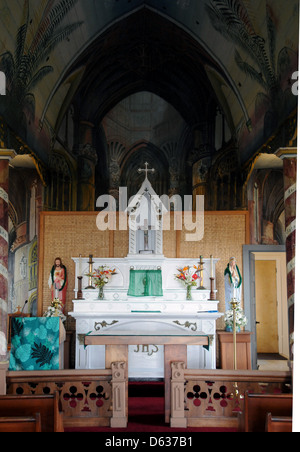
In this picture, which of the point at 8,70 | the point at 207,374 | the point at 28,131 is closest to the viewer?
the point at 207,374

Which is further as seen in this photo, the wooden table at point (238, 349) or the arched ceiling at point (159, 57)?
the wooden table at point (238, 349)

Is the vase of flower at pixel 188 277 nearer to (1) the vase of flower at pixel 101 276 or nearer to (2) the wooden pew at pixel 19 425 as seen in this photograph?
(1) the vase of flower at pixel 101 276

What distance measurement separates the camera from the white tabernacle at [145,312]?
8555mm

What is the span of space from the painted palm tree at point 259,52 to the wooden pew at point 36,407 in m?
5.73

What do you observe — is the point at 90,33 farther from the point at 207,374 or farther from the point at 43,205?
the point at 207,374

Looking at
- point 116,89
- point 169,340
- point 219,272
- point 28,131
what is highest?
point 116,89

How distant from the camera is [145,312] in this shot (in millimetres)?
8891

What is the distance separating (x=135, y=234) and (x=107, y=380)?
4.25 meters

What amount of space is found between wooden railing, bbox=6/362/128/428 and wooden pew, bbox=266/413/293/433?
1923 mm

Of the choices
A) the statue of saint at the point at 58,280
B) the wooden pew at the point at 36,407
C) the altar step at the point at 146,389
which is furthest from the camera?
the statue of saint at the point at 58,280

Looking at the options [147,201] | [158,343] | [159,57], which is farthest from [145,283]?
[159,57]

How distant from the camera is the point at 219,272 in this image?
9.98 metres

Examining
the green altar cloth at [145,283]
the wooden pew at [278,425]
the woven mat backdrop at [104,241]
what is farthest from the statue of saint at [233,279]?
the wooden pew at [278,425]
